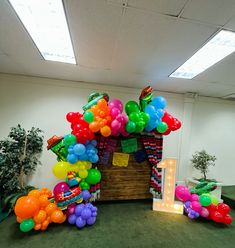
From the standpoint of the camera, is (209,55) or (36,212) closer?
(36,212)

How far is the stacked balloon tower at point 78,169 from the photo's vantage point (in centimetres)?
212

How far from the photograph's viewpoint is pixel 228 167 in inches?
164

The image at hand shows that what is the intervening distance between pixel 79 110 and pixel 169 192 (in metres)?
2.58

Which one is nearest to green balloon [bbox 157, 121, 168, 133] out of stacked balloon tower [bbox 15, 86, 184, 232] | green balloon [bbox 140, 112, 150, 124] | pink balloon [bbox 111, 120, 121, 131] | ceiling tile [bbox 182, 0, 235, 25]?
stacked balloon tower [bbox 15, 86, 184, 232]

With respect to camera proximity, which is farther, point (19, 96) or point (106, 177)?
point (19, 96)

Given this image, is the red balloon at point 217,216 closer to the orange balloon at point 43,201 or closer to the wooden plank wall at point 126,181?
the wooden plank wall at point 126,181

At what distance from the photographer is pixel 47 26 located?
5.92ft

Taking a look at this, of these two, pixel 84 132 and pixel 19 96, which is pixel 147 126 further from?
pixel 19 96

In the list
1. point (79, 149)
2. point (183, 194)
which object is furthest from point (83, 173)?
point (183, 194)

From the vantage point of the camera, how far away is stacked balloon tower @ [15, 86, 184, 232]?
2.12 meters

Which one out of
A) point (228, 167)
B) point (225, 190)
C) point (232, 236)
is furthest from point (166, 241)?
point (228, 167)

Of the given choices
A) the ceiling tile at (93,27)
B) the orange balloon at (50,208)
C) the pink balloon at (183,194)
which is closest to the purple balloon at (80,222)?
the orange balloon at (50,208)

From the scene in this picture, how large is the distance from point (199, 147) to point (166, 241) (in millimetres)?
2699

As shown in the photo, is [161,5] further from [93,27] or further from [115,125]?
[115,125]
